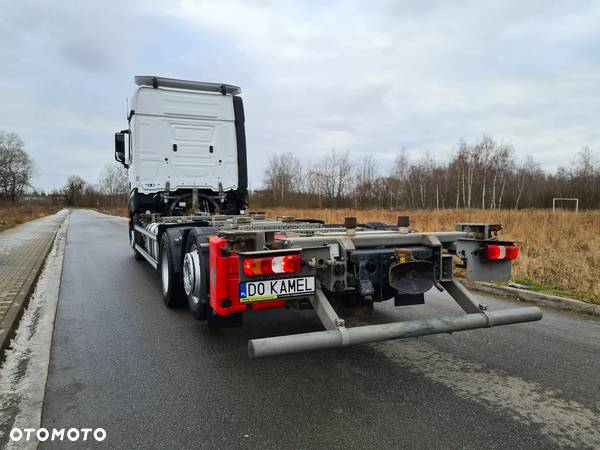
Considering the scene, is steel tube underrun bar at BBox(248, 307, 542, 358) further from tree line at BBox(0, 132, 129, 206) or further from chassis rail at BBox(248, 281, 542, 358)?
tree line at BBox(0, 132, 129, 206)

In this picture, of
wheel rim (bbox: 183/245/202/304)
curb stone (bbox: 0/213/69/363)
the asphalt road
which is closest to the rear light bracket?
the asphalt road

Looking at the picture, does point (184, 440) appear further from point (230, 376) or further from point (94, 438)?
point (230, 376)

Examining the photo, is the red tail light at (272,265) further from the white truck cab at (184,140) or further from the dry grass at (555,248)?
the white truck cab at (184,140)

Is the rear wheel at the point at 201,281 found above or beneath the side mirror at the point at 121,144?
beneath

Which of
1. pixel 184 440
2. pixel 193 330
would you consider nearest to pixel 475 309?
pixel 184 440

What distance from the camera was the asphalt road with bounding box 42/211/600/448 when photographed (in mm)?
2619

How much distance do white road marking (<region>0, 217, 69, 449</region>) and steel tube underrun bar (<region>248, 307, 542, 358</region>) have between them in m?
1.50

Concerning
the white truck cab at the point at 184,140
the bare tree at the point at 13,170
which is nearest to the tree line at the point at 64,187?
the bare tree at the point at 13,170

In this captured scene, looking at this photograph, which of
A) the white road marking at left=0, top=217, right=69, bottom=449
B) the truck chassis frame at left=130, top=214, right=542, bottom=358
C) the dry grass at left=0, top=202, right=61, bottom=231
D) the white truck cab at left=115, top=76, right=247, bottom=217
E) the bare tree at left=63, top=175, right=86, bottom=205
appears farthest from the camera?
the bare tree at left=63, top=175, right=86, bottom=205

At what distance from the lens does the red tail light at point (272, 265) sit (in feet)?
10.2

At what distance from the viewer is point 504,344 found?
4203 mm

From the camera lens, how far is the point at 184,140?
856 centimetres

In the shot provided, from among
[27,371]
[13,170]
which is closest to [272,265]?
[27,371]

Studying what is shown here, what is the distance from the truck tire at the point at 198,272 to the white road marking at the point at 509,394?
5.74 feet
